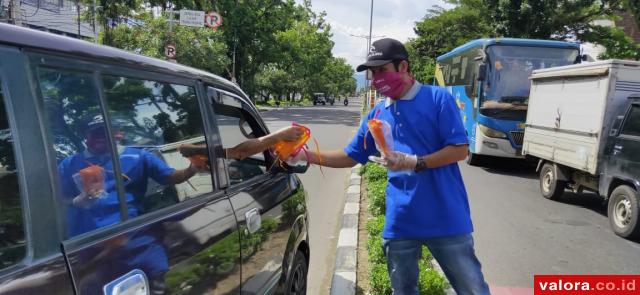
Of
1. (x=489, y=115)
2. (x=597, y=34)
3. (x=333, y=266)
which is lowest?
(x=333, y=266)

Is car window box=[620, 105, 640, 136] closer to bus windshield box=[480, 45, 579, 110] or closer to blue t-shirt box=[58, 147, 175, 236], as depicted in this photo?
bus windshield box=[480, 45, 579, 110]

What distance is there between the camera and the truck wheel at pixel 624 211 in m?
5.96

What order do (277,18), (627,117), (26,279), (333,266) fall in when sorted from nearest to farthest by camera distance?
(26,279)
(333,266)
(627,117)
(277,18)

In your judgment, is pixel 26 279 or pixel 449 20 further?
pixel 449 20

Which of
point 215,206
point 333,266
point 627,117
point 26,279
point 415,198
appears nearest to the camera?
point 26,279

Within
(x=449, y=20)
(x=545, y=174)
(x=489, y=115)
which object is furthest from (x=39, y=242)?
(x=449, y=20)

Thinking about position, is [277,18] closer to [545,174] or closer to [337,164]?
[545,174]

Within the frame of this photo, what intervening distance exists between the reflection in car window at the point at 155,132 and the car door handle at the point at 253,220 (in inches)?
12.1

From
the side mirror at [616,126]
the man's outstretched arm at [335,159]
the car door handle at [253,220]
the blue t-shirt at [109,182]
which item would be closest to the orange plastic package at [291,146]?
the man's outstretched arm at [335,159]

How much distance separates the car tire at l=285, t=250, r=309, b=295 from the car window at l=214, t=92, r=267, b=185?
2.28 feet

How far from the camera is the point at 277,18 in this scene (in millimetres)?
Answer: 36688

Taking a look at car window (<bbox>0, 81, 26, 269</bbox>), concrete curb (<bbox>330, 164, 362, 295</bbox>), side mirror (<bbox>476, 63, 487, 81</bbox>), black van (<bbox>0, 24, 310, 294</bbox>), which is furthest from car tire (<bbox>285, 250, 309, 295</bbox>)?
side mirror (<bbox>476, 63, 487, 81</bbox>)

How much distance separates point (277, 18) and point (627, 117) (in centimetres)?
3230

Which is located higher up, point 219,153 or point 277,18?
point 277,18
